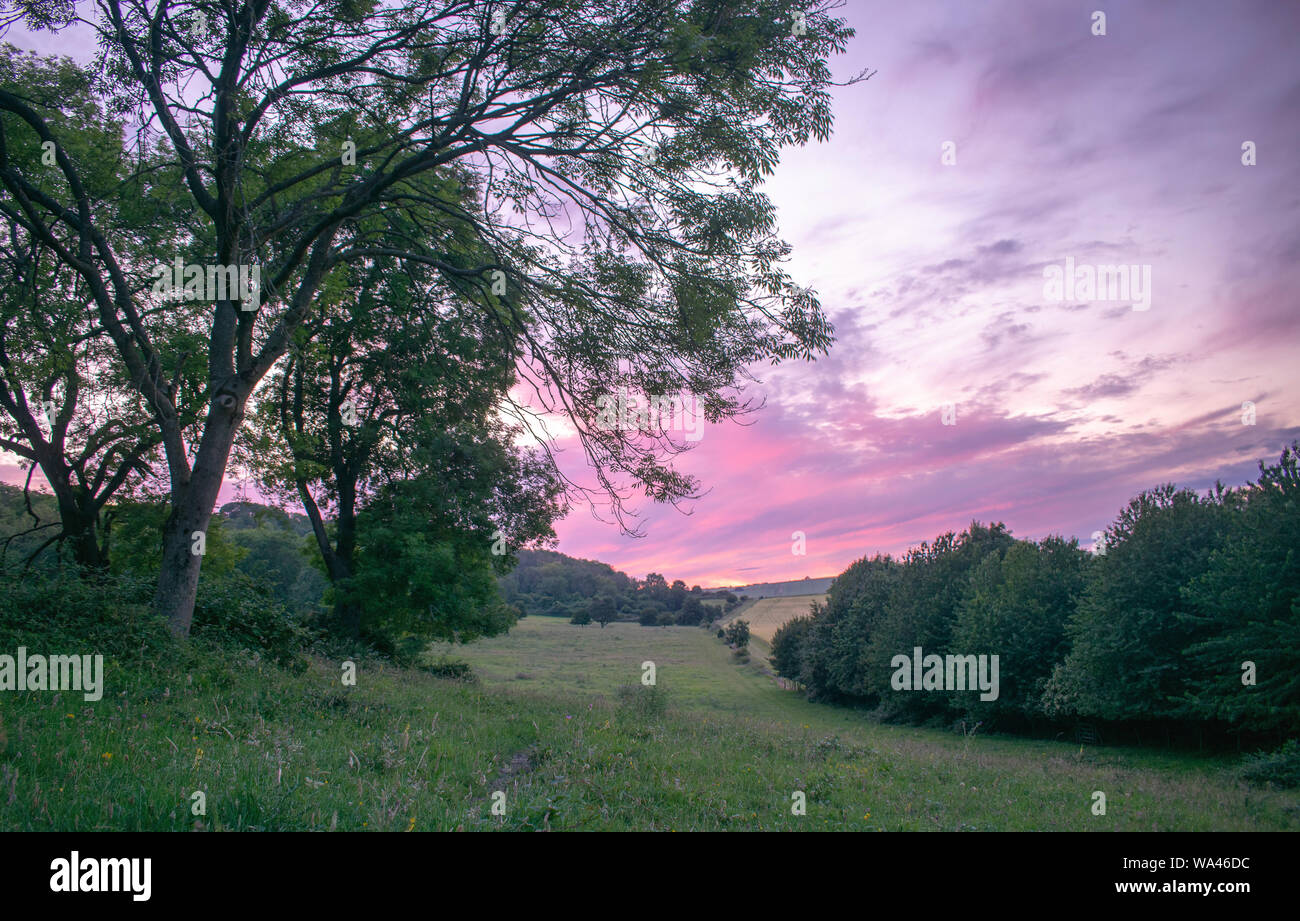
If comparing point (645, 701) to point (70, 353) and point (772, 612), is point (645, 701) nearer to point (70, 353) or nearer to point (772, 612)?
point (70, 353)

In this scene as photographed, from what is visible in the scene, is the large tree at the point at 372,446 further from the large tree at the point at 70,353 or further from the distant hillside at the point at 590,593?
the distant hillside at the point at 590,593

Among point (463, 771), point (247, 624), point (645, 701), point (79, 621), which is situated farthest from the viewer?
point (645, 701)

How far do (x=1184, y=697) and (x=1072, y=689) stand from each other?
20.9 feet

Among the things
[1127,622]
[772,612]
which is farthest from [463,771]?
[772,612]

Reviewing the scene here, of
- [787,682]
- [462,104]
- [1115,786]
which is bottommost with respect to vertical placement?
A: [787,682]

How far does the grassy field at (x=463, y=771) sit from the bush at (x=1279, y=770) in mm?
10522

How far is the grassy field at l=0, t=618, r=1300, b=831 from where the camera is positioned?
483 cm

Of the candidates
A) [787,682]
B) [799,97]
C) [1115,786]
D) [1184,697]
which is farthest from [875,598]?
[799,97]

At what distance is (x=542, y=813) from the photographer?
5844 millimetres

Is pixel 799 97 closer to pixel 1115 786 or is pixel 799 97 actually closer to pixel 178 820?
pixel 178 820

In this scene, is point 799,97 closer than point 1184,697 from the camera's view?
Yes

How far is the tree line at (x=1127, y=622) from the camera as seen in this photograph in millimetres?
27656

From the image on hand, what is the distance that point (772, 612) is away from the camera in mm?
103375

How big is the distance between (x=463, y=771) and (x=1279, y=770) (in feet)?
89.5
